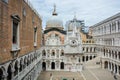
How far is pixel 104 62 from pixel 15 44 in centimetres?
4431

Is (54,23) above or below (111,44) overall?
above

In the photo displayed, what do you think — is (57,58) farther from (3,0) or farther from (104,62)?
(3,0)

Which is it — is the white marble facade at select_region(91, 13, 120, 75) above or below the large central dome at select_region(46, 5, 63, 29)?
below

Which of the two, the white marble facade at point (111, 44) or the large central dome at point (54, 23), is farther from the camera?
the large central dome at point (54, 23)

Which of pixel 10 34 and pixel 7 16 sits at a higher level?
pixel 7 16

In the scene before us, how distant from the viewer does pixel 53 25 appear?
75.3 meters

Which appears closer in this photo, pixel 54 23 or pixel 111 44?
pixel 111 44

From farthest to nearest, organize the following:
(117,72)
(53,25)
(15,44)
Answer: (53,25) < (117,72) < (15,44)

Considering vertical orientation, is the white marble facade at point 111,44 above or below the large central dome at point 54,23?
below

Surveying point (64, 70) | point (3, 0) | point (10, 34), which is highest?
point (3, 0)

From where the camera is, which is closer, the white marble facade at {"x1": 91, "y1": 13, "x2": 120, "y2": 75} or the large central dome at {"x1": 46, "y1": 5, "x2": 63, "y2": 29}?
the white marble facade at {"x1": 91, "y1": 13, "x2": 120, "y2": 75}

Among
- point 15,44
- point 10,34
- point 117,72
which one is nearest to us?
point 10,34

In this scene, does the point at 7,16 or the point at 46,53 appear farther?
the point at 46,53

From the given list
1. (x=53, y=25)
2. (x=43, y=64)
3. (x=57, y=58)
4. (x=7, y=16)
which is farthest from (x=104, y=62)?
(x=7, y=16)
